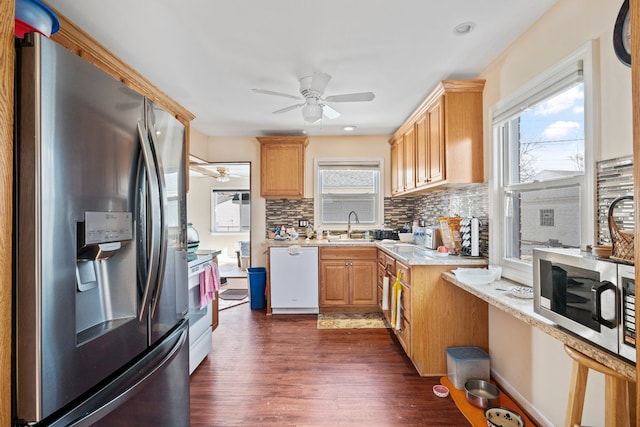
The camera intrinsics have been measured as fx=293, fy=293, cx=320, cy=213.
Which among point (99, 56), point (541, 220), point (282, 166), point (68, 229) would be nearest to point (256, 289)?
point (282, 166)

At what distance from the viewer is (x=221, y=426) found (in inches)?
72.2

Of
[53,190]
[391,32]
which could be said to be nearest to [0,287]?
[53,190]

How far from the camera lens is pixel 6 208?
72cm

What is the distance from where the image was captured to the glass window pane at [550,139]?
5.41ft

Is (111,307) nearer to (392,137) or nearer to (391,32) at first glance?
(391,32)

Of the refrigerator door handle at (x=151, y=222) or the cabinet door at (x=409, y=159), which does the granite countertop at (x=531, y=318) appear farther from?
the refrigerator door handle at (x=151, y=222)

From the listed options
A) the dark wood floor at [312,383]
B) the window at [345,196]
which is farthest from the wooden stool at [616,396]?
the window at [345,196]

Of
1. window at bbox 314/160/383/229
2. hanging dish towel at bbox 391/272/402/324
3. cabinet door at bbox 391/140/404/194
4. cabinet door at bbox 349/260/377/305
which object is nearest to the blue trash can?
window at bbox 314/160/383/229

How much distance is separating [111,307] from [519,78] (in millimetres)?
2645

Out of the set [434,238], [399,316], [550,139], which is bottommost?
[399,316]

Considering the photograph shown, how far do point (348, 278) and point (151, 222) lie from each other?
10.1 feet

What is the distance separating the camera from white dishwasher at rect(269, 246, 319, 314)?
12.6ft

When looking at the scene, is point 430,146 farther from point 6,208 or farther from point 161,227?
point 6,208

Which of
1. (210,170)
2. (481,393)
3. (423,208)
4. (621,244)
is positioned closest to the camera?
(621,244)
